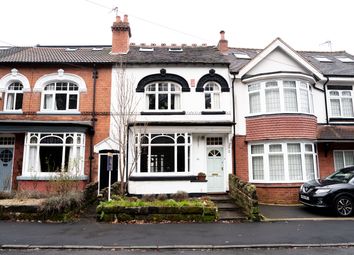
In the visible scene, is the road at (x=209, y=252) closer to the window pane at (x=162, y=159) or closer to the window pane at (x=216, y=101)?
the window pane at (x=162, y=159)

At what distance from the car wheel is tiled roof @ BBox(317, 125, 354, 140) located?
448 centimetres

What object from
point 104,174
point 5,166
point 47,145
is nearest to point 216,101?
point 104,174

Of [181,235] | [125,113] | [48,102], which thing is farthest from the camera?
[48,102]

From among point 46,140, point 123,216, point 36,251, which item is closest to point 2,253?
point 36,251

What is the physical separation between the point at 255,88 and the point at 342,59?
29.5 ft

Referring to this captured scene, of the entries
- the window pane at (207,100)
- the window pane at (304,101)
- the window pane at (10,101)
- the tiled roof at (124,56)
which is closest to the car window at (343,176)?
the window pane at (304,101)

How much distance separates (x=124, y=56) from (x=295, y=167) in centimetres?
1106

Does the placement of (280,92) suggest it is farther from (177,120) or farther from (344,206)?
(344,206)

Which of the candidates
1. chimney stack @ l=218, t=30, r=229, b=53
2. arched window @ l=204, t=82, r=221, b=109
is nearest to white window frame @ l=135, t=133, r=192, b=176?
arched window @ l=204, t=82, r=221, b=109

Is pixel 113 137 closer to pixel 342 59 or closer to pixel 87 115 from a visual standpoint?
pixel 87 115

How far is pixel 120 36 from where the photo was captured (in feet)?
58.3

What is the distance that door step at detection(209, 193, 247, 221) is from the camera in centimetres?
1069

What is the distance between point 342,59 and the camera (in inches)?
791

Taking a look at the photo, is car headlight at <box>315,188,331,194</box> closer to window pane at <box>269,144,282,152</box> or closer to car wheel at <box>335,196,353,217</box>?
car wheel at <box>335,196,353,217</box>
